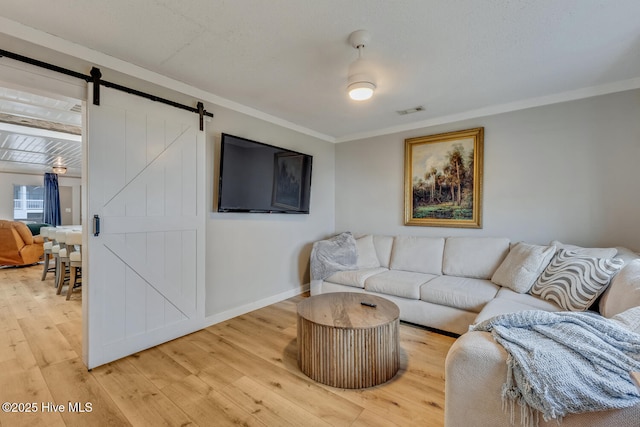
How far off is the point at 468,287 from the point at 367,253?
1.34 meters

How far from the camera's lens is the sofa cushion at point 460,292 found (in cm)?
250

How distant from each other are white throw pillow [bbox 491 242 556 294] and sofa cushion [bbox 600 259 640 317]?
0.53 m

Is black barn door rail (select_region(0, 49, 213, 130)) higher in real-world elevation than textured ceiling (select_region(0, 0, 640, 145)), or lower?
lower

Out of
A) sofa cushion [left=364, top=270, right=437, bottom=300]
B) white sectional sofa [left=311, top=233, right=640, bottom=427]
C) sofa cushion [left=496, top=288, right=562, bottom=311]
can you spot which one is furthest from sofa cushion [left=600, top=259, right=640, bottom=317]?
sofa cushion [left=364, top=270, right=437, bottom=300]

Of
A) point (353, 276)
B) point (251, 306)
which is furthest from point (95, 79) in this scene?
point (353, 276)

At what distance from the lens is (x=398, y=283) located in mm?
2959

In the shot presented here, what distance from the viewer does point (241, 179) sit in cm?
298

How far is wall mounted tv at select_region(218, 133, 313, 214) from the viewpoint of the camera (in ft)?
9.32

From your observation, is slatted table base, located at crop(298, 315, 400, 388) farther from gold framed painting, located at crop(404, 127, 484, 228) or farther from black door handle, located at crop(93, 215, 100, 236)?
gold framed painting, located at crop(404, 127, 484, 228)

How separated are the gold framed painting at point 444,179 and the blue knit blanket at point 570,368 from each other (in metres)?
2.41

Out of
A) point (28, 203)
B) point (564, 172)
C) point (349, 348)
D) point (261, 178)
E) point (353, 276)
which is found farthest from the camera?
point (28, 203)

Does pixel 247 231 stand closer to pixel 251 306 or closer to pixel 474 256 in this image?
pixel 251 306

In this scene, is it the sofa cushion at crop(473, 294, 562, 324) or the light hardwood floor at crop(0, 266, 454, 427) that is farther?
the sofa cushion at crop(473, 294, 562, 324)

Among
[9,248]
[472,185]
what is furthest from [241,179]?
[9,248]
